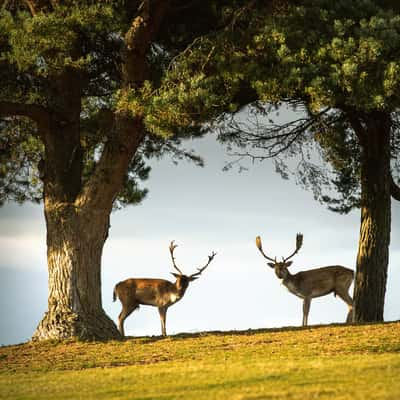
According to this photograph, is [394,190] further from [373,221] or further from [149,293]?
[149,293]

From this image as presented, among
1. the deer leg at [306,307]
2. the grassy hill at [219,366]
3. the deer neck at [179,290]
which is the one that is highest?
the deer neck at [179,290]

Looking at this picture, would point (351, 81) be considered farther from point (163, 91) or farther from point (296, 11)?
point (163, 91)

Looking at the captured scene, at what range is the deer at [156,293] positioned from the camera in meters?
15.5

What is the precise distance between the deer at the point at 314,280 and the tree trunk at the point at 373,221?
2.36 feet

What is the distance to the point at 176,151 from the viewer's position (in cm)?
1714

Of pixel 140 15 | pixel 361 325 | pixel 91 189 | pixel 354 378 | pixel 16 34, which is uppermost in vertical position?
pixel 140 15

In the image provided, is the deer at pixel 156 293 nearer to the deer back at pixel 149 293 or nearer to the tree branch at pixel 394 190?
the deer back at pixel 149 293

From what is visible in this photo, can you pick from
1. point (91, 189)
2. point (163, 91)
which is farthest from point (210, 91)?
point (91, 189)

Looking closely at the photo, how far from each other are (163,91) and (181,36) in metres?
2.95

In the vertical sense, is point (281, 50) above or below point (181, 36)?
below

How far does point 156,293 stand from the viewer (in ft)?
51.0

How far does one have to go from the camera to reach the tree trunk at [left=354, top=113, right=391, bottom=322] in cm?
1471

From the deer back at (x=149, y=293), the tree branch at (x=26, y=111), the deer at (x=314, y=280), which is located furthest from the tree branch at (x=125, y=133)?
the deer at (x=314, y=280)

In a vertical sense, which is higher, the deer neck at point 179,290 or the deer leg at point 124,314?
the deer neck at point 179,290
